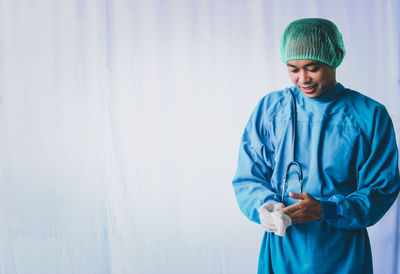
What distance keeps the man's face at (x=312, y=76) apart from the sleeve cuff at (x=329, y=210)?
0.30 metres

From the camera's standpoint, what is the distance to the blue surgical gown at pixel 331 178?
114 centimetres

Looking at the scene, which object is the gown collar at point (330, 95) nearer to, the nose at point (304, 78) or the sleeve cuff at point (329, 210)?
the nose at point (304, 78)

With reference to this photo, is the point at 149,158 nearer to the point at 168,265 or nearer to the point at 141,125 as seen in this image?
the point at 141,125

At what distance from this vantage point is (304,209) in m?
1.09

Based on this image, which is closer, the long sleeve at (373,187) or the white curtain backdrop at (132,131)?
the long sleeve at (373,187)

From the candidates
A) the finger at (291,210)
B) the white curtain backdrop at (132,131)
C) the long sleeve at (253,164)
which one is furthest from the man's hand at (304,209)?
the white curtain backdrop at (132,131)

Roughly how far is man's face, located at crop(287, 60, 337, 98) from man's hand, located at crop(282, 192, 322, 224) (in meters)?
0.30

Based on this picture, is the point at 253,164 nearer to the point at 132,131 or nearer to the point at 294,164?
the point at 294,164

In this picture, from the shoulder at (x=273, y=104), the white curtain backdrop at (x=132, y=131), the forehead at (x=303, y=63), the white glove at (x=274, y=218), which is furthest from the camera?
the white curtain backdrop at (x=132, y=131)

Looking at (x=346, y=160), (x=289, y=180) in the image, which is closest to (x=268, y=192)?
(x=289, y=180)

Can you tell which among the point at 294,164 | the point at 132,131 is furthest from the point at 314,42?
the point at 132,131

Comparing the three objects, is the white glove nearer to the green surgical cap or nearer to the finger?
the finger

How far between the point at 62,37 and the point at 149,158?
2.73ft

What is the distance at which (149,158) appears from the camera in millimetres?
2371
